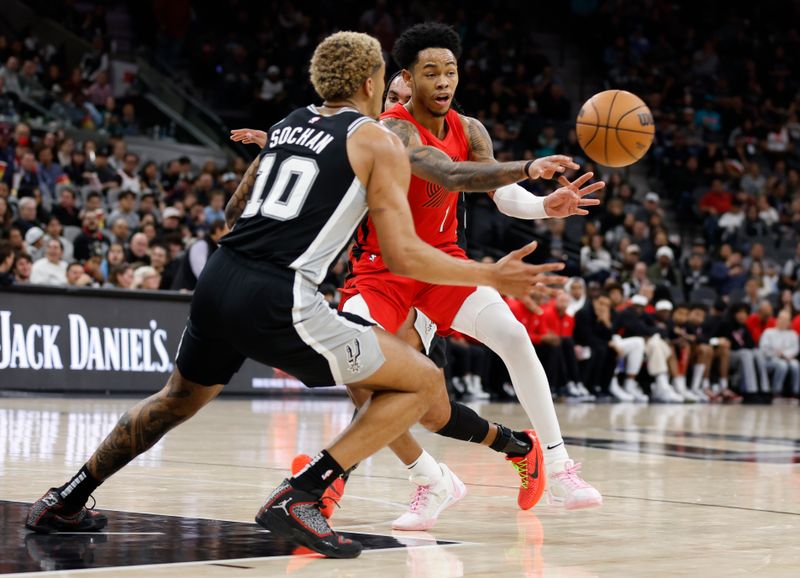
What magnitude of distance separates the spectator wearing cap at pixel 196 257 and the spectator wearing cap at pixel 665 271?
905 centimetres

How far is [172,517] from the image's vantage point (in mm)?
5191

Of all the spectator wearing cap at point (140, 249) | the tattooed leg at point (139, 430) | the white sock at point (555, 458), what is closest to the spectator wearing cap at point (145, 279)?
the spectator wearing cap at point (140, 249)

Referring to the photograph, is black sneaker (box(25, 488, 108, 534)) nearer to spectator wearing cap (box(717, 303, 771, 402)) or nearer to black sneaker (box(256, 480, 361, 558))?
black sneaker (box(256, 480, 361, 558))

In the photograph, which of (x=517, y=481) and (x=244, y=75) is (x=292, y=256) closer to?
(x=517, y=481)

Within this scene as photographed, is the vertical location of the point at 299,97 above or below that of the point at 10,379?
above

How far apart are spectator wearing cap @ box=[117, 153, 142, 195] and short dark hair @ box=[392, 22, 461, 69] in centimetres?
1175

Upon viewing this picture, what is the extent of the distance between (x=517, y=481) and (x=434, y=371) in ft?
8.58

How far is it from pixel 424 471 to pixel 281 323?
4.39 feet

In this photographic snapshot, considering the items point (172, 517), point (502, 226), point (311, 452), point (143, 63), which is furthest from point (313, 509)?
point (143, 63)

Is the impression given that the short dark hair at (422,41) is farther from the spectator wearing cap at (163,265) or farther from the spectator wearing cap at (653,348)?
the spectator wearing cap at (653,348)

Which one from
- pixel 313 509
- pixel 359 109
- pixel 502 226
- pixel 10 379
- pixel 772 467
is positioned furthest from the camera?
pixel 502 226

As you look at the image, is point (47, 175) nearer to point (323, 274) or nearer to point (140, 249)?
point (140, 249)

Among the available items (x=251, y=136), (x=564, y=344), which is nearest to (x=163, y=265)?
(x=564, y=344)

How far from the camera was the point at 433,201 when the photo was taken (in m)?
5.86
